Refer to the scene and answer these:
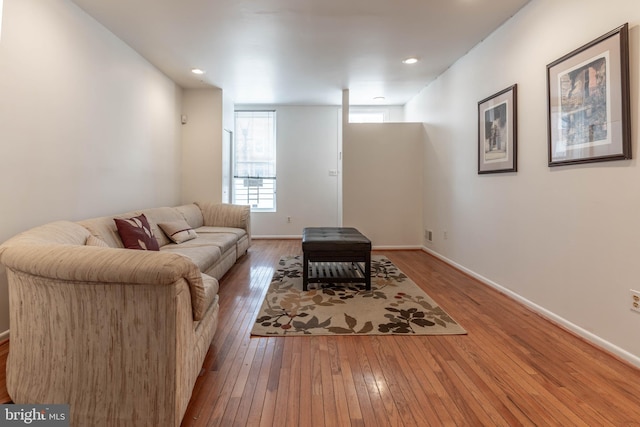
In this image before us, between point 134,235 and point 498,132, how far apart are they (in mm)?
3611

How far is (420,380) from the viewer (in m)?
1.62

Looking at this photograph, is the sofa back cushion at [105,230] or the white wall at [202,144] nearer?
the sofa back cushion at [105,230]

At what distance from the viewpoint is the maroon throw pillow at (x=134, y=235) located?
2.61 metres

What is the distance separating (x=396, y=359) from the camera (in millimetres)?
1825

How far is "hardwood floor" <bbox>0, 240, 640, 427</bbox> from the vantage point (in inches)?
53.3

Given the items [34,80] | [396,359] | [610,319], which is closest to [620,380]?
[610,319]

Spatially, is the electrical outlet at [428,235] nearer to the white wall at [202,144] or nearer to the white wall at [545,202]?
the white wall at [545,202]

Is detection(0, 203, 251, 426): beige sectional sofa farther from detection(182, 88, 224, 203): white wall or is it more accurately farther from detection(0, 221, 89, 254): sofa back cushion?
detection(182, 88, 224, 203): white wall

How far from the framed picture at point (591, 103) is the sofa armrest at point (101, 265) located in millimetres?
2551

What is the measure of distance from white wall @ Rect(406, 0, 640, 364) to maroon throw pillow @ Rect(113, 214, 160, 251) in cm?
335

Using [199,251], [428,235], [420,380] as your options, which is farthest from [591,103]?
[199,251]

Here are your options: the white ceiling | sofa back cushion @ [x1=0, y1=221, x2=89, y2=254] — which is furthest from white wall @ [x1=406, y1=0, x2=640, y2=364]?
sofa back cushion @ [x1=0, y1=221, x2=89, y2=254]

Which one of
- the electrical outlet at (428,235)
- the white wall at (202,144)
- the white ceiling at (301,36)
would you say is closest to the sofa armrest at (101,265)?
the white ceiling at (301,36)

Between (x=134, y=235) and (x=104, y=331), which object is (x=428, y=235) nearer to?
(x=134, y=235)
